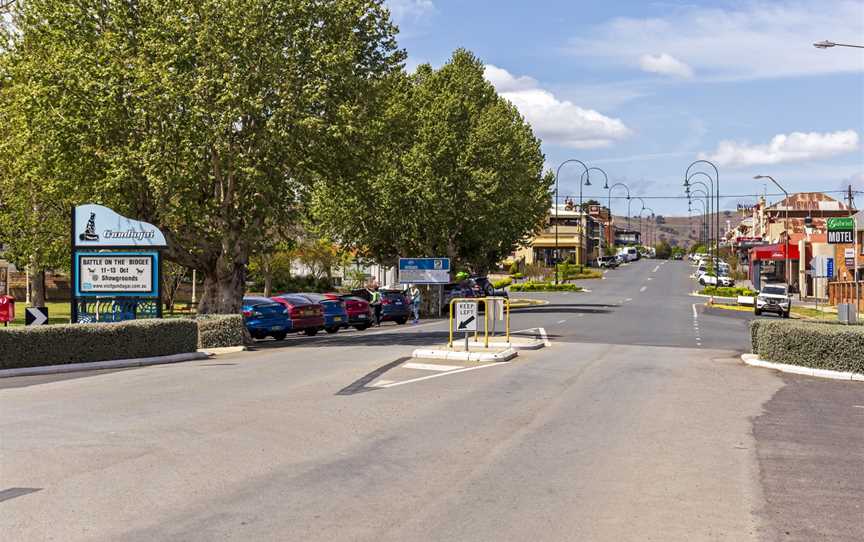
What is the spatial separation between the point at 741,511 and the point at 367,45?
25.8 m

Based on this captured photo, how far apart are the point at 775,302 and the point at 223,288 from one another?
3335 cm

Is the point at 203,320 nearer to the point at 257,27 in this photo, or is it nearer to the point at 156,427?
the point at 257,27

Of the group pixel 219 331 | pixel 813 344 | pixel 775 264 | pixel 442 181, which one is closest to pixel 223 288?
pixel 219 331

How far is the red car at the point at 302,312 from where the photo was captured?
35.4 meters

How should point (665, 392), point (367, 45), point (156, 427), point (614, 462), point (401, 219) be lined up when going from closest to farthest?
point (614, 462)
point (156, 427)
point (665, 392)
point (367, 45)
point (401, 219)

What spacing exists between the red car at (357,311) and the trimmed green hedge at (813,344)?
2012 centimetres

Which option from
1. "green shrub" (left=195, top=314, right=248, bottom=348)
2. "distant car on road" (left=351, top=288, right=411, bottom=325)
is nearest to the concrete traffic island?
Answer: "green shrub" (left=195, top=314, right=248, bottom=348)

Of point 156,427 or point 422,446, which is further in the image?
point 156,427

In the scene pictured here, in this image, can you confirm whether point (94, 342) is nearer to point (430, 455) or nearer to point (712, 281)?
point (430, 455)

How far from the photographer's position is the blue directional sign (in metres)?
49.5

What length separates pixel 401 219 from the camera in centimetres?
5394

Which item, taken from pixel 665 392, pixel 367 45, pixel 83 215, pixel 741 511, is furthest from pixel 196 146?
pixel 741 511

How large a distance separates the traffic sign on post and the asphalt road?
134 inches

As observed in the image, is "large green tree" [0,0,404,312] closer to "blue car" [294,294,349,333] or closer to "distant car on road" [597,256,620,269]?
"blue car" [294,294,349,333]
